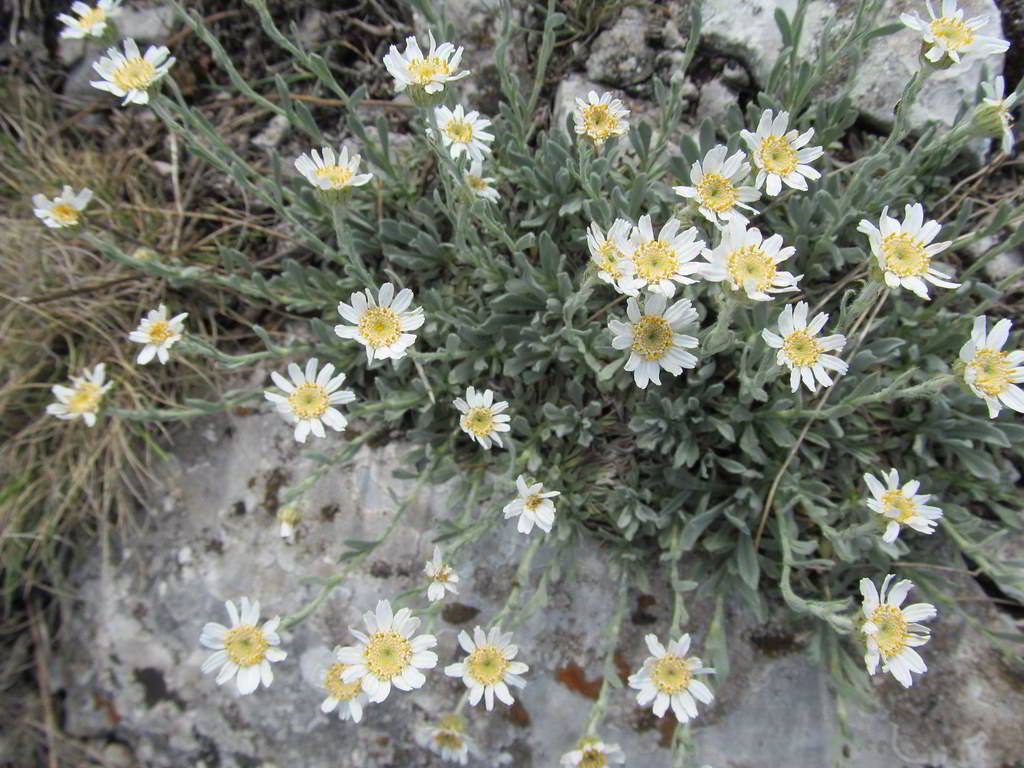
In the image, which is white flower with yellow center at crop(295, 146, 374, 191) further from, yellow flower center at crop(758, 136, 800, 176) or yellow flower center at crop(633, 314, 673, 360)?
yellow flower center at crop(758, 136, 800, 176)

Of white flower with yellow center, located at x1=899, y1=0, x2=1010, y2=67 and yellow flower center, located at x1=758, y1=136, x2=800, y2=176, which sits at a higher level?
white flower with yellow center, located at x1=899, y1=0, x2=1010, y2=67

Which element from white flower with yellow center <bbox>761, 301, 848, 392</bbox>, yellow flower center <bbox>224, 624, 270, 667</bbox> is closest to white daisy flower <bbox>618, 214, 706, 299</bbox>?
white flower with yellow center <bbox>761, 301, 848, 392</bbox>

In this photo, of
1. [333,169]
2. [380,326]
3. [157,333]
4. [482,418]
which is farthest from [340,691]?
[333,169]

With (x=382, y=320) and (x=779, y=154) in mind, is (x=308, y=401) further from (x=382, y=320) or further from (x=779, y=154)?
(x=779, y=154)

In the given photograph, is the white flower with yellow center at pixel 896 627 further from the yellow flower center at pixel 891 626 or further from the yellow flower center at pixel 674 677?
the yellow flower center at pixel 674 677

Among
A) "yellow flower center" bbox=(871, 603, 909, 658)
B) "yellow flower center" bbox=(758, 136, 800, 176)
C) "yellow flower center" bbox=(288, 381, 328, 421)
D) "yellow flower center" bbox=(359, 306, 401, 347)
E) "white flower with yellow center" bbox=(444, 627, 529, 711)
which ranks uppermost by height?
"yellow flower center" bbox=(758, 136, 800, 176)

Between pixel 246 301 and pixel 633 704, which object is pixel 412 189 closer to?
pixel 246 301

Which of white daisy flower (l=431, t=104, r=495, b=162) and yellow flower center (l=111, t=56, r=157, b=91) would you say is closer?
yellow flower center (l=111, t=56, r=157, b=91)
